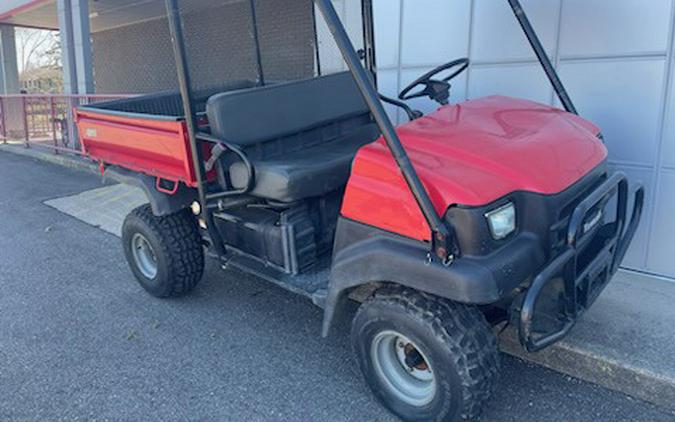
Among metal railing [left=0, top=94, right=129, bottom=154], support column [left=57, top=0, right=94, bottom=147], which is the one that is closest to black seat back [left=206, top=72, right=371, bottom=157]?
metal railing [left=0, top=94, right=129, bottom=154]

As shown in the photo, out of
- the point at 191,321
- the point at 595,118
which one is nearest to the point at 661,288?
the point at 595,118

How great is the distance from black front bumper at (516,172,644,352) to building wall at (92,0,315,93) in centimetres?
508

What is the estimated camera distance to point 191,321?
11.5ft

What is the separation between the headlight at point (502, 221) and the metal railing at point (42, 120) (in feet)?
23.0

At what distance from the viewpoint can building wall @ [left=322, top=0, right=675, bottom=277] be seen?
3566 millimetres

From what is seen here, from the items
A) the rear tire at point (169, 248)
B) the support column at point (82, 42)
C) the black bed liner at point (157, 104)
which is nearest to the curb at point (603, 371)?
the rear tire at point (169, 248)

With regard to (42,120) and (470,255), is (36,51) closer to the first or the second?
(42,120)

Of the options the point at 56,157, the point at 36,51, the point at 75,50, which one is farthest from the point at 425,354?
the point at 36,51

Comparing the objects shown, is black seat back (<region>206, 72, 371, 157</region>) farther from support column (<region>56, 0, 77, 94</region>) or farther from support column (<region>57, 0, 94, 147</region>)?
support column (<region>56, 0, 77, 94</region>)

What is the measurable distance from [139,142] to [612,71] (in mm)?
3124

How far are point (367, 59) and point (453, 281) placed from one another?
2236 mm

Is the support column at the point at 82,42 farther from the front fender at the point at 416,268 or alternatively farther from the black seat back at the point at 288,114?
the front fender at the point at 416,268

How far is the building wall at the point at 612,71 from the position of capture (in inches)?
140

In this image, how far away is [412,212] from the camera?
7.12 ft
